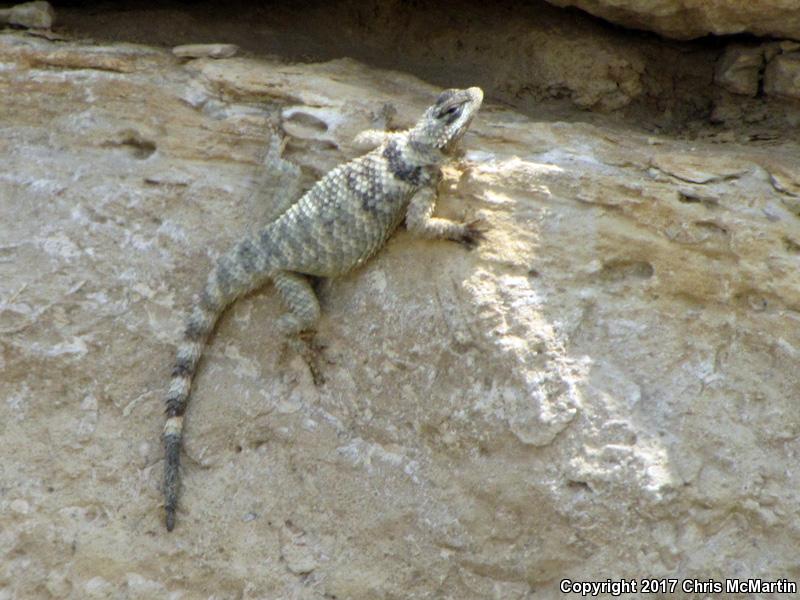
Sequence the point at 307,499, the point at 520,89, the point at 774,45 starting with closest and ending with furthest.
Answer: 1. the point at 307,499
2. the point at 774,45
3. the point at 520,89

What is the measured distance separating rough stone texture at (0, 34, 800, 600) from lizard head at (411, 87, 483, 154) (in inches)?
5.6

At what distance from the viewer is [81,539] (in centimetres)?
457

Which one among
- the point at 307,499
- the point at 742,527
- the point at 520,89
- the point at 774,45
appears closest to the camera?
the point at 742,527

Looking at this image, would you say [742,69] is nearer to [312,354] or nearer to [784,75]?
[784,75]

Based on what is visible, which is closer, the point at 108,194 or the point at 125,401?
the point at 125,401

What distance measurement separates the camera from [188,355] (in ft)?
15.5

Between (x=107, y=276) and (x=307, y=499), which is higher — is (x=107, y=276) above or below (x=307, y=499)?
above

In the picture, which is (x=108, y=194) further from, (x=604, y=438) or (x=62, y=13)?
(x=604, y=438)

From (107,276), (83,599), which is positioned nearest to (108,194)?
(107,276)

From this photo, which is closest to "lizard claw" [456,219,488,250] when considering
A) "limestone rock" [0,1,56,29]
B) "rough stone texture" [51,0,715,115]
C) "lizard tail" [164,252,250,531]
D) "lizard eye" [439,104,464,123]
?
"lizard eye" [439,104,464,123]

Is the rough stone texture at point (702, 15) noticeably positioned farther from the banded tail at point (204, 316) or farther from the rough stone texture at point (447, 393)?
the banded tail at point (204, 316)

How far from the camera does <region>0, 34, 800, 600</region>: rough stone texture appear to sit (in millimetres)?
4340

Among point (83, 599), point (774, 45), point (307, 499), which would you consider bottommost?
point (83, 599)

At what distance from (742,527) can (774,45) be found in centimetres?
273
